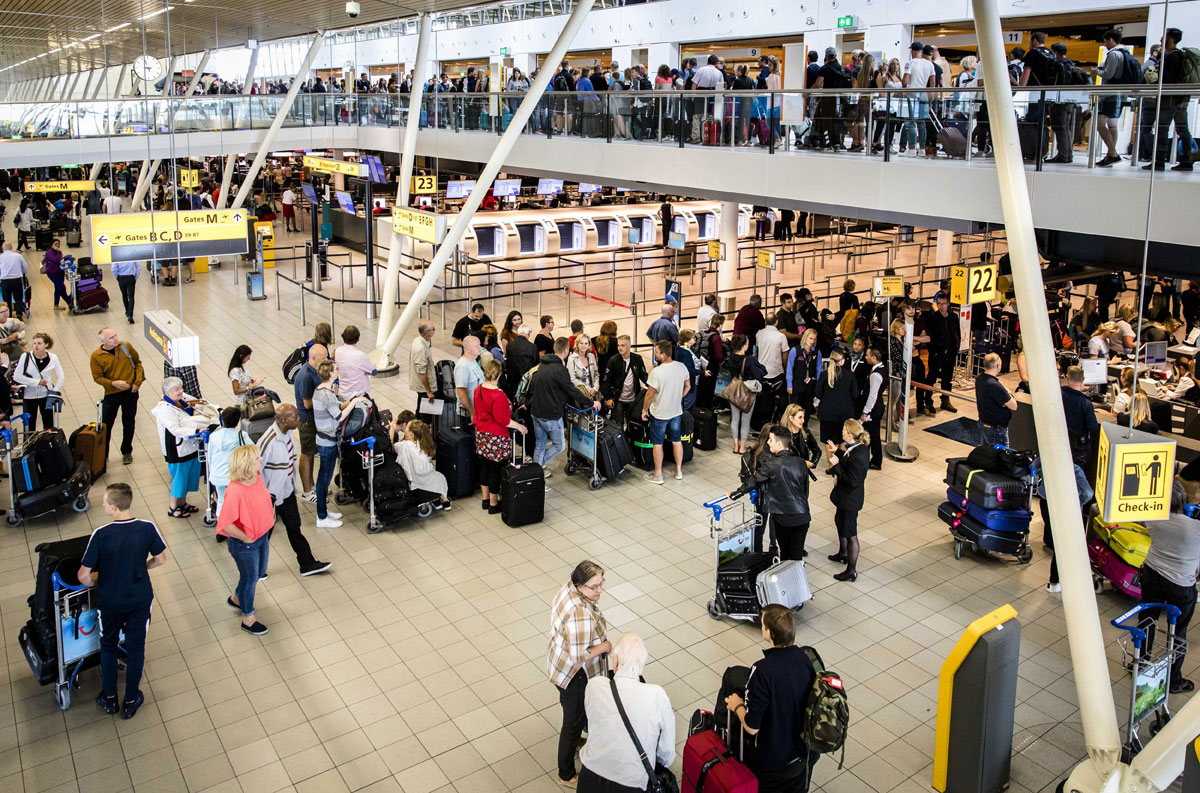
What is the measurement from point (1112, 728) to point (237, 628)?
6619mm

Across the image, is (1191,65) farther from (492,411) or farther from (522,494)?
(522,494)

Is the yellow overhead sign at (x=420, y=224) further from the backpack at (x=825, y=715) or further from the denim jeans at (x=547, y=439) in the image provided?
the backpack at (x=825, y=715)

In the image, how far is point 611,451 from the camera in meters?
11.6

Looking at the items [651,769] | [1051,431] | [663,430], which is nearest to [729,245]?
[663,430]

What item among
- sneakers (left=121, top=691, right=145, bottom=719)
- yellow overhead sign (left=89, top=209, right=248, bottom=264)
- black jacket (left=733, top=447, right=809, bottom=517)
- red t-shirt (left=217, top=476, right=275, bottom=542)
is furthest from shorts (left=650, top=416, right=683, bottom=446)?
yellow overhead sign (left=89, top=209, right=248, bottom=264)

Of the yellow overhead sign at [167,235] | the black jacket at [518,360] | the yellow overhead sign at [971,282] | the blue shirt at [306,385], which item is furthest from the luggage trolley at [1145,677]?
the yellow overhead sign at [167,235]

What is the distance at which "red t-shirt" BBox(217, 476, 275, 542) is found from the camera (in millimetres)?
7582

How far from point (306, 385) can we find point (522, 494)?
2.73 metres

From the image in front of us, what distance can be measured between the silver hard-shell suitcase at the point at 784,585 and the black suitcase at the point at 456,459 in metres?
4.00

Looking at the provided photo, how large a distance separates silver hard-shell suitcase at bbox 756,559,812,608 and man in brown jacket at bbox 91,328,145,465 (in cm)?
791

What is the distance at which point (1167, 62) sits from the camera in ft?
32.7

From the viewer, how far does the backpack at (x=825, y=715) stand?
5.45 metres

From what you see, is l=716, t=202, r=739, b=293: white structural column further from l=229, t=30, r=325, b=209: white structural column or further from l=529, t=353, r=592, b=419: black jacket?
l=229, t=30, r=325, b=209: white structural column

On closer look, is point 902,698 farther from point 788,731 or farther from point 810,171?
point 810,171
